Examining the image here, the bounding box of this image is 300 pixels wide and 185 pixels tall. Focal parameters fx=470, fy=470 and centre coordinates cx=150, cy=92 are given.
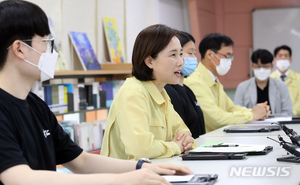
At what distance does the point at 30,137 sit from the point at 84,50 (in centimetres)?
369

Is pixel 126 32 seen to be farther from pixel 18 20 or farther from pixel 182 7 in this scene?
pixel 18 20

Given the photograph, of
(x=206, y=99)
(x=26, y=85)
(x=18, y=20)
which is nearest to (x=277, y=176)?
(x=26, y=85)

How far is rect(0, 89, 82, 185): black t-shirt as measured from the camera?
1456 millimetres

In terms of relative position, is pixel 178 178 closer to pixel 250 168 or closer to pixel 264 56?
pixel 250 168

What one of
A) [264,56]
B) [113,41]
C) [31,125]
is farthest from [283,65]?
[31,125]

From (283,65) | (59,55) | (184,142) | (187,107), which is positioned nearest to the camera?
(184,142)

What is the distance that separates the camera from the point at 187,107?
11.5ft

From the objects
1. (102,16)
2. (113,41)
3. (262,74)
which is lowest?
(262,74)

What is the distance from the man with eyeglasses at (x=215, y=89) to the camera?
4.07 m

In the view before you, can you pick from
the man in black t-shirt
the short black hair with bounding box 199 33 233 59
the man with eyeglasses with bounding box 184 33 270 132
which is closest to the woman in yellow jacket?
the man in black t-shirt

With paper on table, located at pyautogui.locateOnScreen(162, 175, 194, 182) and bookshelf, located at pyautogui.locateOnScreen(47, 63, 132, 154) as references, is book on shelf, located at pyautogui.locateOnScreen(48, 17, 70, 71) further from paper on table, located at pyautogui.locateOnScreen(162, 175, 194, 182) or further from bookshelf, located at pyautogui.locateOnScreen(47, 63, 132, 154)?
paper on table, located at pyautogui.locateOnScreen(162, 175, 194, 182)

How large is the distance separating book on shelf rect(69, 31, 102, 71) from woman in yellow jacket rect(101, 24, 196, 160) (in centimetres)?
266

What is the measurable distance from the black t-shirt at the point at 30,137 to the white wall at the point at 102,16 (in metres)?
3.05

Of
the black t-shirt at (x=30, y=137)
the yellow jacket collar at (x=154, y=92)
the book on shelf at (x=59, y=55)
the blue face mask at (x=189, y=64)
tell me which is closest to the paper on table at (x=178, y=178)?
the black t-shirt at (x=30, y=137)
